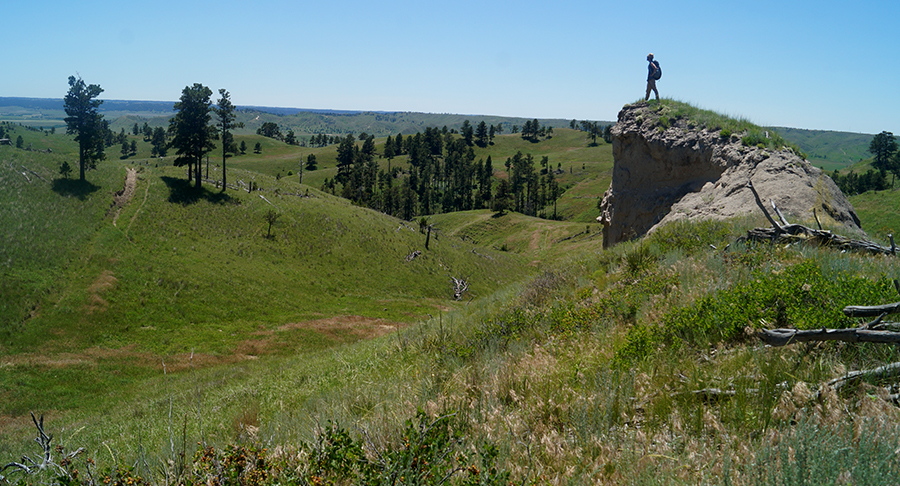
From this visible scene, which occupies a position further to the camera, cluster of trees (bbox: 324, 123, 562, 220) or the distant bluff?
cluster of trees (bbox: 324, 123, 562, 220)

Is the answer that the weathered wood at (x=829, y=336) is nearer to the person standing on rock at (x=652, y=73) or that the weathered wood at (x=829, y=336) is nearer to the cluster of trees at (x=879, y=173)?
the person standing on rock at (x=652, y=73)

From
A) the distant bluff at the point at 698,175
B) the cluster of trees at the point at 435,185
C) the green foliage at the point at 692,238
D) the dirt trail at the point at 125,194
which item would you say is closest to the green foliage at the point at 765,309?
the green foliage at the point at 692,238

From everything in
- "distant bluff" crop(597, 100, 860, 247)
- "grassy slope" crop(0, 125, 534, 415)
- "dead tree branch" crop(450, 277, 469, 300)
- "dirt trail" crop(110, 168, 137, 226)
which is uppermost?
"distant bluff" crop(597, 100, 860, 247)

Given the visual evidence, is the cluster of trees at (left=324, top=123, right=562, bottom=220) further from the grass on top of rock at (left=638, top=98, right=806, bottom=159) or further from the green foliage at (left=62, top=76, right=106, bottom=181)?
the grass on top of rock at (left=638, top=98, right=806, bottom=159)

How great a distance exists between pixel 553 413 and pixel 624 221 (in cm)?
1901

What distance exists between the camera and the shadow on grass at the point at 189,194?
157 ft

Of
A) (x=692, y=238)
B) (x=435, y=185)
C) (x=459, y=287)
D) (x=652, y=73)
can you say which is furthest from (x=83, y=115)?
(x=435, y=185)

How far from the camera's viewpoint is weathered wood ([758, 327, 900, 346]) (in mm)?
3529

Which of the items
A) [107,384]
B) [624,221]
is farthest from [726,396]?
[107,384]

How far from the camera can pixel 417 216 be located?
421 ft

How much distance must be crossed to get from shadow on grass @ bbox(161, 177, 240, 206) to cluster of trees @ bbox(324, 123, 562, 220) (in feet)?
197

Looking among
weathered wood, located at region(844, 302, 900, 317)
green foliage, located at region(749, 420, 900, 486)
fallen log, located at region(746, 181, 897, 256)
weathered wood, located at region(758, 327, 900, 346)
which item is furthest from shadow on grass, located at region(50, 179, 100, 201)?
weathered wood, located at region(844, 302, 900, 317)

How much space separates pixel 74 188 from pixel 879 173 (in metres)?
163

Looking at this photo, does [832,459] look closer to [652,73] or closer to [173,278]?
[652,73]
